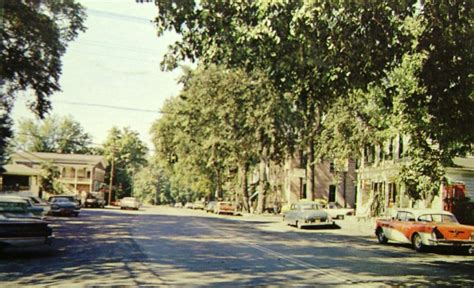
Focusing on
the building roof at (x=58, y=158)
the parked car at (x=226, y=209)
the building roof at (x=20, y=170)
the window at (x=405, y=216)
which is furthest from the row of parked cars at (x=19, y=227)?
the parked car at (x=226, y=209)

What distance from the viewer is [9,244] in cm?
1263

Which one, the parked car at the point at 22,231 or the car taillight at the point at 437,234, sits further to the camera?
the car taillight at the point at 437,234

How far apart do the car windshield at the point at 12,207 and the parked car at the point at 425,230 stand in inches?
528

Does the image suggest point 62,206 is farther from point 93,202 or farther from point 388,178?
point 388,178

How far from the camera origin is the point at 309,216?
30.2 meters

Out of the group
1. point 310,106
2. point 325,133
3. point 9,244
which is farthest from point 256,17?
point 325,133

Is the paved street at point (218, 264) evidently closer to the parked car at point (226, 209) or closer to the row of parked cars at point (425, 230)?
the row of parked cars at point (425, 230)

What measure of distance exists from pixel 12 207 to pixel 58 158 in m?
12.7

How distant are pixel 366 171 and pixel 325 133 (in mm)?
6098

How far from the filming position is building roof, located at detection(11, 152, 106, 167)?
1772 centimetres

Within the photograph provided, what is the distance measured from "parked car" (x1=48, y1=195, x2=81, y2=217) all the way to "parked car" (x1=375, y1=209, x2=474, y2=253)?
19.8 metres

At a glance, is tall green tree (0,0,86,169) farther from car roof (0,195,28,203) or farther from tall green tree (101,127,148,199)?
tall green tree (101,127,148,199)

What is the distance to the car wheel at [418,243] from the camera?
61.8 ft

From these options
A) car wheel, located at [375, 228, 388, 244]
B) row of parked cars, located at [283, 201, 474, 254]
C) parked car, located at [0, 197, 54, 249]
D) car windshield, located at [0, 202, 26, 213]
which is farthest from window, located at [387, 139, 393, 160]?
parked car, located at [0, 197, 54, 249]
